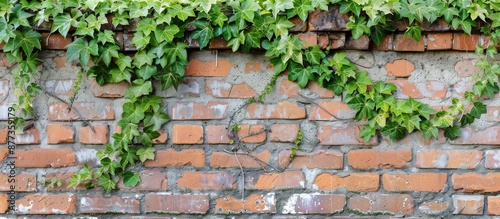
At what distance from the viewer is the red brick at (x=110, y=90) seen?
2.10m

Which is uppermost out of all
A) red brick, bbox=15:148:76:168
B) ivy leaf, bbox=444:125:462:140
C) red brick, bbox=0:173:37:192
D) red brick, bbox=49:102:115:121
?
red brick, bbox=49:102:115:121

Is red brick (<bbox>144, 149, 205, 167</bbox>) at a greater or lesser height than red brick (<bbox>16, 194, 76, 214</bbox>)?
greater

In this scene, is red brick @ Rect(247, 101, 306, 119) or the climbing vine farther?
red brick @ Rect(247, 101, 306, 119)

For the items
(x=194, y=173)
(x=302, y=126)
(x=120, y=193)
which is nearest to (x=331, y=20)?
(x=302, y=126)

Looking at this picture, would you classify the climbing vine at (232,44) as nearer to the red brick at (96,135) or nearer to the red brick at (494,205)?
the red brick at (96,135)

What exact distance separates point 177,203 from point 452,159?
106cm

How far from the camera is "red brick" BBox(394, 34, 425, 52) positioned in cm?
203

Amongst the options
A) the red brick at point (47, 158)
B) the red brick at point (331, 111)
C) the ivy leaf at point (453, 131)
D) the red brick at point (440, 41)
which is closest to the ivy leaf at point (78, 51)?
the red brick at point (47, 158)

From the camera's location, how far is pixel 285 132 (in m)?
2.08

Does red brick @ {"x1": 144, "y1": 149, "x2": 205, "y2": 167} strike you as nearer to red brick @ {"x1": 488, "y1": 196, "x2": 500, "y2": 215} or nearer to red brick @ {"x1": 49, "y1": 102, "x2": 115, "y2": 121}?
red brick @ {"x1": 49, "y1": 102, "x2": 115, "y2": 121}

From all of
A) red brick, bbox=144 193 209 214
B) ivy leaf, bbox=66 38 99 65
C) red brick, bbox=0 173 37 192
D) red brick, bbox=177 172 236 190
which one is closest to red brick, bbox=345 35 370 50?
red brick, bbox=177 172 236 190

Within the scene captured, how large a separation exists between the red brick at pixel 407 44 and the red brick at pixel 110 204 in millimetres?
1153

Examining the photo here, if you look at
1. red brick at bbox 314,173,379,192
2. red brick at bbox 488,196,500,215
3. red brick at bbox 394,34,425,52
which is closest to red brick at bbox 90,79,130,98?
red brick at bbox 314,173,379,192

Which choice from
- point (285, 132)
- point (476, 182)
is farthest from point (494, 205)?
point (285, 132)
